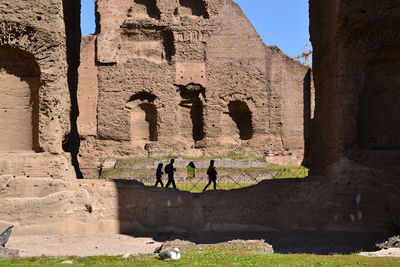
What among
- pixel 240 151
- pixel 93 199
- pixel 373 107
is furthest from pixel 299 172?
pixel 93 199

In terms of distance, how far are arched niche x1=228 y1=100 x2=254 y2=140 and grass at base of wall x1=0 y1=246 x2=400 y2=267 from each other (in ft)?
65.3

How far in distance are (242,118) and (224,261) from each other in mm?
21132

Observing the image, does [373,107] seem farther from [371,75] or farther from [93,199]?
[93,199]

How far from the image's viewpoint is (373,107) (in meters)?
10.6

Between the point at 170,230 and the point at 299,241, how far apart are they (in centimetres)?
256

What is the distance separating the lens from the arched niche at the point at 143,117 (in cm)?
2630

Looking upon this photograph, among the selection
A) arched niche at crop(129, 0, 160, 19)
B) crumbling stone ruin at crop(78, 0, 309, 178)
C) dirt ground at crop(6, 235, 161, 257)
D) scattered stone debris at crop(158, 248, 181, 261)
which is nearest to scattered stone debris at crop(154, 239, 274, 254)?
dirt ground at crop(6, 235, 161, 257)

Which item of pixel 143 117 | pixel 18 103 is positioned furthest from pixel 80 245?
pixel 143 117

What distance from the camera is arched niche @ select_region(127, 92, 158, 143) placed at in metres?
26.3

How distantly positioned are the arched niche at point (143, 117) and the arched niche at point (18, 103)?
1590 centimetres

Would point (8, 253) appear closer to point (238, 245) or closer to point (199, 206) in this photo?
point (238, 245)

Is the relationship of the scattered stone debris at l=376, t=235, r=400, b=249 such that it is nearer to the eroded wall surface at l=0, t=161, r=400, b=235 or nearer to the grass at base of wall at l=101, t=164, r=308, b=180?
the eroded wall surface at l=0, t=161, r=400, b=235

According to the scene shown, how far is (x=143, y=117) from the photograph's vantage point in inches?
1048

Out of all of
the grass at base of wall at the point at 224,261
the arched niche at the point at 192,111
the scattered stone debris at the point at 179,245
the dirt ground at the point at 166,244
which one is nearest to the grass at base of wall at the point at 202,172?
the arched niche at the point at 192,111
